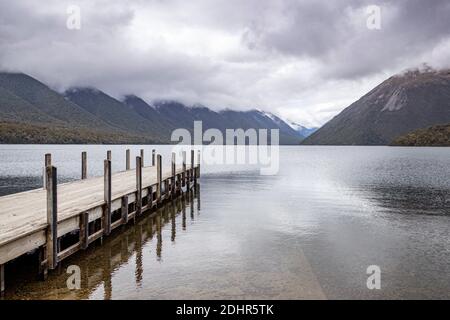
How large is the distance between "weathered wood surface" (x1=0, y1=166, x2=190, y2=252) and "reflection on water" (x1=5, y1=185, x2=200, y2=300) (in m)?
1.28

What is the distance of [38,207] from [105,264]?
3302 millimetres

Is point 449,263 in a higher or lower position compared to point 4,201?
lower

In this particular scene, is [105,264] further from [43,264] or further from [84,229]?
[43,264]

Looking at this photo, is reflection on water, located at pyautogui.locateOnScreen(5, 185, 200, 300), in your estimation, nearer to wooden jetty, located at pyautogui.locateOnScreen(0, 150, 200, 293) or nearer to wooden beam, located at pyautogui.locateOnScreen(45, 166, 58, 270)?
wooden jetty, located at pyautogui.locateOnScreen(0, 150, 200, 293)

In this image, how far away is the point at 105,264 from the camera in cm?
1398

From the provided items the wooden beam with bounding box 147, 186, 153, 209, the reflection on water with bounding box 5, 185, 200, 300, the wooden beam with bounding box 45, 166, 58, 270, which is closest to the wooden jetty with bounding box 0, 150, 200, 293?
the wooden beam with bounding box 45, 166, 58, 270

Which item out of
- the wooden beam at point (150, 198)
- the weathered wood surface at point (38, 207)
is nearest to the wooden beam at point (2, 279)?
the weathered wood surface at point (38, 207)

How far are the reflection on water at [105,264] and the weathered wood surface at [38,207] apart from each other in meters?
1.28

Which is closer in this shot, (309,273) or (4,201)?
(309,273)

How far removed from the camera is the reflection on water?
11.2 m
